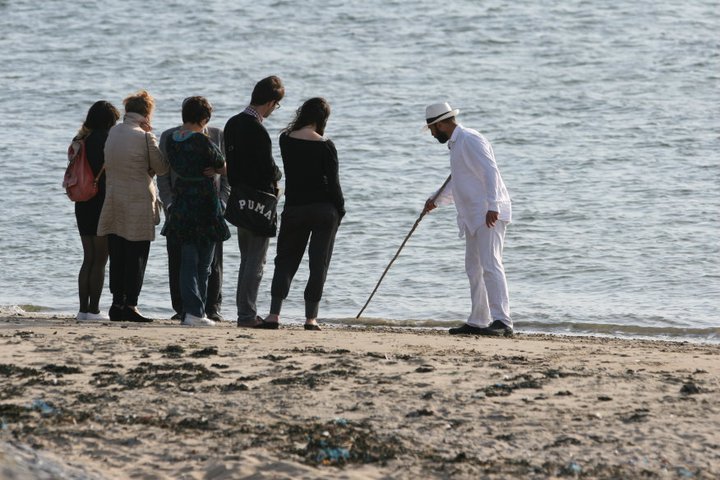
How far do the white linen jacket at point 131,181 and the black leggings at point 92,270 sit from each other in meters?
0.31

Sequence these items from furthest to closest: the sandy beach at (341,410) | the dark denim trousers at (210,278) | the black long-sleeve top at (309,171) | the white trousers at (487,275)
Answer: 1. the dark denim trousers at (210,278)
2. the white trousers at (487,275)
3. the black long-sleeve top at (309,171)
4. the sandy beach at (341,410)

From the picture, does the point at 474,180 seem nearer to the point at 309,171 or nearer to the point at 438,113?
the point at 438,113

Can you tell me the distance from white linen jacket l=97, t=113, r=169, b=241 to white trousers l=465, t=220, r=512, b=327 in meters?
2.09

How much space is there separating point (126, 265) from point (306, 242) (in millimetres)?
1240

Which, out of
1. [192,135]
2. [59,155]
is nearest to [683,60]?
[59,155]

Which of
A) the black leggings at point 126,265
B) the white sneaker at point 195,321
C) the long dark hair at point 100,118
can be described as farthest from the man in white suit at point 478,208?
the long dark hair at point 100,118

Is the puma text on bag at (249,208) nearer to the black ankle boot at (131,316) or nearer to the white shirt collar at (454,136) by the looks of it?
the black ankle boot at (131,316)

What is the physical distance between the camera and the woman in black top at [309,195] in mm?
8359

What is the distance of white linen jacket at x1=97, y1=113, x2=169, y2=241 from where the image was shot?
339 inches

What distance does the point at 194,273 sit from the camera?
8.72 metres

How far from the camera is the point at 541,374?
7.02 m

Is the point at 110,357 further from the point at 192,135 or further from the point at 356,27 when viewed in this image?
the point at 356,27

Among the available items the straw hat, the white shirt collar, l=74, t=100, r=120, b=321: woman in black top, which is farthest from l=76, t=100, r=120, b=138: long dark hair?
the white shirt collar

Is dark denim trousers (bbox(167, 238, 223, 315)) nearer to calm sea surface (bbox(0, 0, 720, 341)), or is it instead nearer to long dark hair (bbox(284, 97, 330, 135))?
long dark hair (bbox(284, 97, 330, 135))
